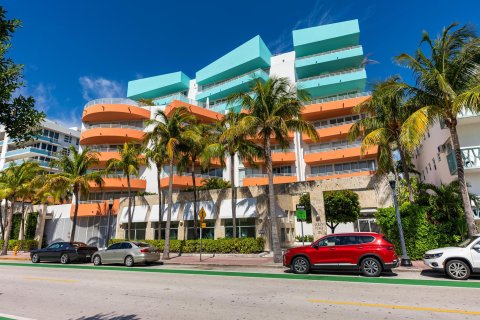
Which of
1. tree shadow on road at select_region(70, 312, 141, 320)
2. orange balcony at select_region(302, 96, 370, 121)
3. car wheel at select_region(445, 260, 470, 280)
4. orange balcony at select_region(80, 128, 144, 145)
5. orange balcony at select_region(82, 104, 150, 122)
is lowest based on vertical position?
tree shadow on road at select_region(70, 312, 141, 320)

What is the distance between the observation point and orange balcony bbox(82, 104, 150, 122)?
3741cm

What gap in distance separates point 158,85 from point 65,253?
37.3 m

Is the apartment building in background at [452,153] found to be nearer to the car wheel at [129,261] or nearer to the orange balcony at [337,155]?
the orange balcony at [337,155]

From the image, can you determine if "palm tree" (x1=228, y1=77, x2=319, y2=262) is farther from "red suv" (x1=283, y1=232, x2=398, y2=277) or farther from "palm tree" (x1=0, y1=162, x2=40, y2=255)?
"palm tree" (x1=0, y1=162, x2=40, y2=255)

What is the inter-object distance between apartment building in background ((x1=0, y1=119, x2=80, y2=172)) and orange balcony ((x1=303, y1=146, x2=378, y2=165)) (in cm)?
3912

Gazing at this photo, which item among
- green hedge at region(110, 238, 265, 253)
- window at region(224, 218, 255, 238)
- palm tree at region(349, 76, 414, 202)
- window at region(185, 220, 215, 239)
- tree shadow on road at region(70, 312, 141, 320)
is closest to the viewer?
tree shadow on road at region(70, 312, 141, 320)

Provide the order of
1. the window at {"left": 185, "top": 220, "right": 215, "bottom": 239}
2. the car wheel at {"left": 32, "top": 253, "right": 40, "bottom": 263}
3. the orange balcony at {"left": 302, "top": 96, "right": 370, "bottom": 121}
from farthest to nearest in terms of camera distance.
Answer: the orange balcony at {"left": 302, "top": 96, "right": 370, "bottom": 121}, the window at {"left": 185, "top": 220, "right": 215, "bottom": 239}, the car wheel at {"left": 32, "top": 253, "right": 40, "bottom": 263}

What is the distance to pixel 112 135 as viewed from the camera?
3681 centimetres

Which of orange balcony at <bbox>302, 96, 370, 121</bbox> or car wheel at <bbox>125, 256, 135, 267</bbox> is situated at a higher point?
orange balcony at <bbox>302, 96, 370, 121</bbox>

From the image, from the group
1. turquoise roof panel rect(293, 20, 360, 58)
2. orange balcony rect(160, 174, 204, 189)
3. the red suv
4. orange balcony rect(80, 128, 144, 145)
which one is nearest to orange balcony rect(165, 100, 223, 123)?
orange balcony rect(80, 128, 144, 145)

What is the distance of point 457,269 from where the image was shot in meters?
11.3

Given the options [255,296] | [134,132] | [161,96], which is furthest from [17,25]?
[161,96]

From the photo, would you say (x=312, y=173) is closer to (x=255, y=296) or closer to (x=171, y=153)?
(x=171, y=153)

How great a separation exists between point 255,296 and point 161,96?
50283 mm
